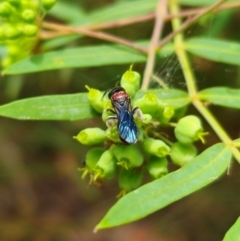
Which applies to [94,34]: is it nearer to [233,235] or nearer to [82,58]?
[82,58]

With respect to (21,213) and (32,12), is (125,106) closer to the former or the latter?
(32,12)

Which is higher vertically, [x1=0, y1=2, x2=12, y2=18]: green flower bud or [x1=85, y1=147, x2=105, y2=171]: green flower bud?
[x1=0, y1=2, x2=12, y2=18]: green flower bud

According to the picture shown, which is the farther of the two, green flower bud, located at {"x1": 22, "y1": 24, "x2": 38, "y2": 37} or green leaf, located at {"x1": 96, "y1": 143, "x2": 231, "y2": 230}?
green flower bud, located at {"x1": 22, "y1": 24, "x2": 38, "y2": 37}

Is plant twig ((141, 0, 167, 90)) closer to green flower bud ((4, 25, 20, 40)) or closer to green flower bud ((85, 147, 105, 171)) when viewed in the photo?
green flower bud ((85, 147, 105, 171))

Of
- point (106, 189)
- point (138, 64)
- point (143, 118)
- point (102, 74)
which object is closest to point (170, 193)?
point (143, 118)

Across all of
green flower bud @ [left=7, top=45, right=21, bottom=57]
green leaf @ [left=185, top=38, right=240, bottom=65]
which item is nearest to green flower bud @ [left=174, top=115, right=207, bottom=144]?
green leaf @ [left=185, top=38, right=240, bottom=65]

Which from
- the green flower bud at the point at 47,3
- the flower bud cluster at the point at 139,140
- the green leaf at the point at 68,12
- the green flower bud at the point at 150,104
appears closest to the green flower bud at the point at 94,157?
the flower bud cluster at the point at 139,140

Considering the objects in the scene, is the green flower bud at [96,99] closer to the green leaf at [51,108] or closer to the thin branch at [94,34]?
the green leaf at [51,108]
